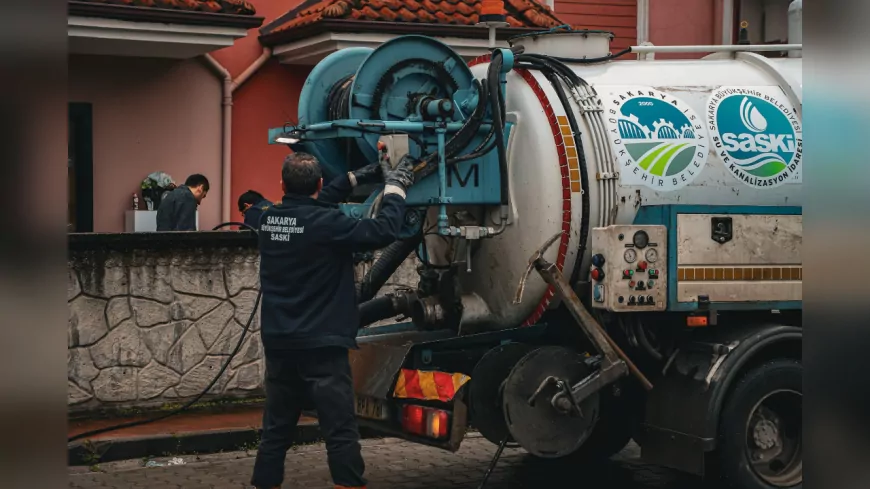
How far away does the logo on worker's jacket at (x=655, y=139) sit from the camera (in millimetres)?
6668

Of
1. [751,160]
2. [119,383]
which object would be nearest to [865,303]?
[751,160]

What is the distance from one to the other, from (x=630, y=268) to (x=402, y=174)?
1278mm

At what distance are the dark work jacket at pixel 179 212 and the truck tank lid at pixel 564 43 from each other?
4.88m

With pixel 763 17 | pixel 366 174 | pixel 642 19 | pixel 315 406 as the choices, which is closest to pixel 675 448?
pixel 315 406

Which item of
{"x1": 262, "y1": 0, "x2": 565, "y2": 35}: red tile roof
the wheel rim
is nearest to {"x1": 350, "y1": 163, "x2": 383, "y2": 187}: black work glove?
the wheel rim

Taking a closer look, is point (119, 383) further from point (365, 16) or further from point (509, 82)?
point (365, 16)

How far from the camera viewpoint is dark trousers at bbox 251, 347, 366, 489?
19.6 ft

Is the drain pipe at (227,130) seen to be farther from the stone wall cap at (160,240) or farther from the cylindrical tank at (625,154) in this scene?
the cylindrical tank at (625,154)

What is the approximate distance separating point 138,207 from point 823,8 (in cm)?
1276

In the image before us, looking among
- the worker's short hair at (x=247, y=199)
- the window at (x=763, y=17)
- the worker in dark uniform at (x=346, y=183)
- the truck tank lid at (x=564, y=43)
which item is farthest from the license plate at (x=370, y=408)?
the window at (x=763, y=17)

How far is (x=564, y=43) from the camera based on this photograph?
7223mm

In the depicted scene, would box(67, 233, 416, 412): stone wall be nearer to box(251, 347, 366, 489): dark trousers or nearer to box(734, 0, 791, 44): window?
box(251, 347, 366, 489): dark trousers

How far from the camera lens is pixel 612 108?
266 inches

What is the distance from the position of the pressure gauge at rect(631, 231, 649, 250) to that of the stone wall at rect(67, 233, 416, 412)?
13.0 feet
